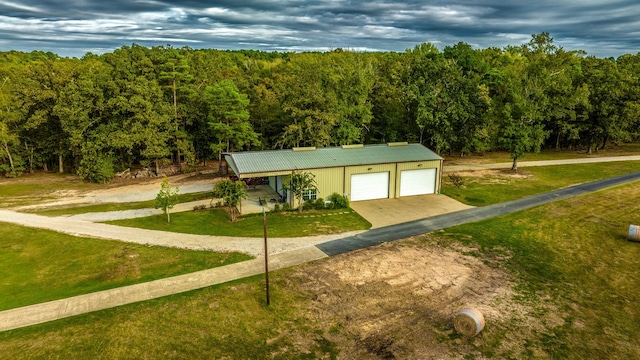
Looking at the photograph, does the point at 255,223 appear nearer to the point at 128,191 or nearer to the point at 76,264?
the point at 76,264

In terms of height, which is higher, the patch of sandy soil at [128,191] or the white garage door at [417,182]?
the white garage door at [417,182]

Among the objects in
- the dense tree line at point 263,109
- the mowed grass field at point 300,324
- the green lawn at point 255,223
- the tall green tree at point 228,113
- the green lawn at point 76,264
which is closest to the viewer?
the mowed grass field at point 300,324

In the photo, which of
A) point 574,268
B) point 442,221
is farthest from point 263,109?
point 574,268

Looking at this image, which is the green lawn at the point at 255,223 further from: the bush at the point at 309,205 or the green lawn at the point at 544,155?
the green lawn at the point at 544,155

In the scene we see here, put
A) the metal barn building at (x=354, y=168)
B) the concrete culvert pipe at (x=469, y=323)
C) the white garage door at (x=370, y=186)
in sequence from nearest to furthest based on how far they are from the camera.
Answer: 1. the concrete culvert pipe at (x=469, y=323)
2. the metal barn building at (x=354, y=168)
3. the white garage door at (x=370, y=186)

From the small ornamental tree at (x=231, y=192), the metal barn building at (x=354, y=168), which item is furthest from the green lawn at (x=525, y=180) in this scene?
the small ornamental tree at (x=231, y=192)

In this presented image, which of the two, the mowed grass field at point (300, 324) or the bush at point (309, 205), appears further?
the bush at point (309, 205)
